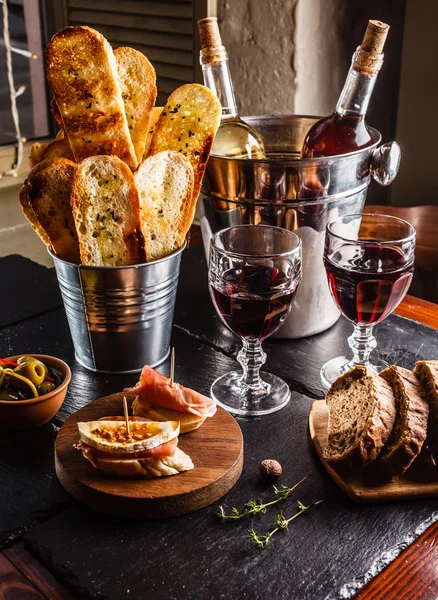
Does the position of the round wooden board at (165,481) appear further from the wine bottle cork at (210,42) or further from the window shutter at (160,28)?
the window shutter at (160,28)

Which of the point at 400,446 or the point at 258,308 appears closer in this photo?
the point at 400,446

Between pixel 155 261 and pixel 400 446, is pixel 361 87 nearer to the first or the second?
pixel 155 261

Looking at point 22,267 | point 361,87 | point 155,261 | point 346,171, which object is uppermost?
point 361,87

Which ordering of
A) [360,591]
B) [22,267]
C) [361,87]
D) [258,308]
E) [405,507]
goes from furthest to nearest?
[22,267]
[361,87]
[258,308]
[405,507]
[360,591]

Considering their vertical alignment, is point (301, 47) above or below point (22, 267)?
above

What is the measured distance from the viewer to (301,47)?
219 centimetres

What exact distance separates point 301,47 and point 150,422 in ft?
5.27

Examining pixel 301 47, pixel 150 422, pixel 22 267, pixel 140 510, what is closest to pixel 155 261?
pixel 150 422

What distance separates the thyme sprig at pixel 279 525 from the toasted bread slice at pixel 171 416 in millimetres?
184

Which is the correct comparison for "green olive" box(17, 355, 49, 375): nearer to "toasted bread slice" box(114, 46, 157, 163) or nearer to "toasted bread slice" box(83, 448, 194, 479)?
Answer: "toasted bread slice" box(83, 448, 194, 479)

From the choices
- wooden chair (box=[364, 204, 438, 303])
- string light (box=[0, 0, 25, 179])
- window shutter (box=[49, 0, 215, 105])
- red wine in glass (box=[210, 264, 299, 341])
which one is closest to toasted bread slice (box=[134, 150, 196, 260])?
red wine in glass (box=[210, 264, 299, 341])

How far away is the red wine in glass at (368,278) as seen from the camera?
1137mm

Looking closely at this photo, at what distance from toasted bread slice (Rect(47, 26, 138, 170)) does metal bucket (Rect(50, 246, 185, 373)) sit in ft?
0.69

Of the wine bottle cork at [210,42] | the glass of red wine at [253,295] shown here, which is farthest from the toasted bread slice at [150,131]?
the glass of red wine at [253,295]
